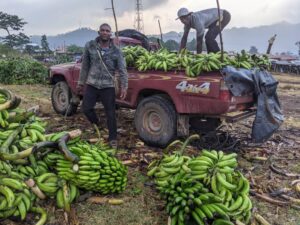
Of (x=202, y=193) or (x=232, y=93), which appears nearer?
(x=202, y=193)

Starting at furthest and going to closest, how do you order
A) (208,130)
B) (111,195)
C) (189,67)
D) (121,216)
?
(208,130) → (189,67) → (111,195) → (121,216)

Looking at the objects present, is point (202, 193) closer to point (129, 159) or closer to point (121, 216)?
point (121, 216)

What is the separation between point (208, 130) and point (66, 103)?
3.93 metres

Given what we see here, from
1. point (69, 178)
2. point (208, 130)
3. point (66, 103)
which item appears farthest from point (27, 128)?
point (66, 103)

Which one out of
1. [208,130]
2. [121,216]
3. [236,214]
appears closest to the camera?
[236,214]

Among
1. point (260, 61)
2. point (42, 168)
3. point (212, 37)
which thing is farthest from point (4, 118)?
point (212, 37)

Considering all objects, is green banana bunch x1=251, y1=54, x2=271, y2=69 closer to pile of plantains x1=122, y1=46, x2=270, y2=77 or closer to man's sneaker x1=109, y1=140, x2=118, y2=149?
pile of plantains x1=122, y1=46, x2=270, y2=77

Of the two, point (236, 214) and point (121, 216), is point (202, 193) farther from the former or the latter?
point (121, 216)

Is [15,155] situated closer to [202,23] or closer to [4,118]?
[4,118]

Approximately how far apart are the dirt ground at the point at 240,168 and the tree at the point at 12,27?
41.3 meters

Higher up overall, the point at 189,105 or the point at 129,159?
the point at 189,105

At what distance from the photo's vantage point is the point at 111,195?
5066 mm

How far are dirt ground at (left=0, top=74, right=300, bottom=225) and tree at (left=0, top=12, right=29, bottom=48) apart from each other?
41.3m

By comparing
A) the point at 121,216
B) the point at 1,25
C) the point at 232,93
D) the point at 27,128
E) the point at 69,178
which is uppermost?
the point at 1,25
